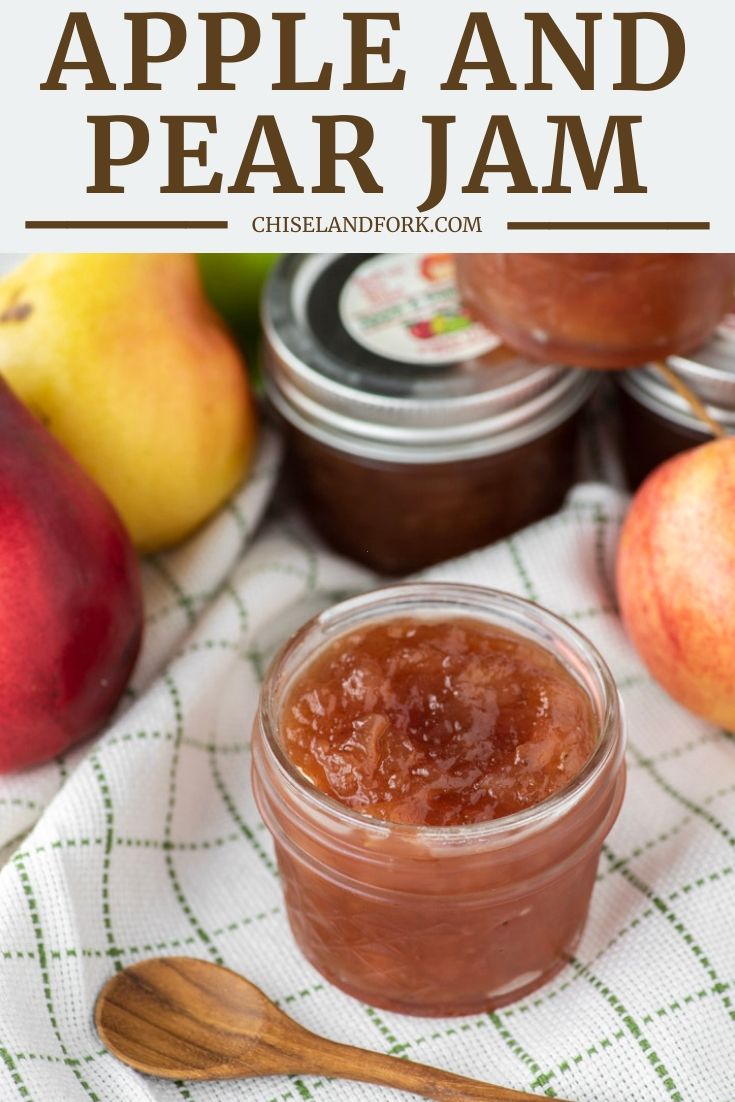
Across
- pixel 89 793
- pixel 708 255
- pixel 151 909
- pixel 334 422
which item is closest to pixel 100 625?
pixel 89 793

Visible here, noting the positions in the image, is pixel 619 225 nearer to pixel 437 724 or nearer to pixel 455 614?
pixel 455 614

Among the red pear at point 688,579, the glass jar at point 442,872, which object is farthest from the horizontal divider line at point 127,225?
the red pear at point 688,579

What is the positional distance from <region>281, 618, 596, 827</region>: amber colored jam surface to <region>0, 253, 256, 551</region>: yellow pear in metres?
0.41

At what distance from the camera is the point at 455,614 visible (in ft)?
4.41

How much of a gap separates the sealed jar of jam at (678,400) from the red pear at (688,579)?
0.57ft

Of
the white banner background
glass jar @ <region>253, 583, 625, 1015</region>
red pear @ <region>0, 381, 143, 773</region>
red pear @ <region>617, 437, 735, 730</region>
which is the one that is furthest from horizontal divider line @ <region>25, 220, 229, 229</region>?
red pear @ <region>617, 437, 735, 730</region>

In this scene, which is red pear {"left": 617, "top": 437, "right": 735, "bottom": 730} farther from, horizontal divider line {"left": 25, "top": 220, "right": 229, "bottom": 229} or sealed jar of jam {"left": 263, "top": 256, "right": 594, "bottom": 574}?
horizontal divider line {"left": 25, "top": 220, "right": 229, "bottom": 229}

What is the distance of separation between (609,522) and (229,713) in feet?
1.65

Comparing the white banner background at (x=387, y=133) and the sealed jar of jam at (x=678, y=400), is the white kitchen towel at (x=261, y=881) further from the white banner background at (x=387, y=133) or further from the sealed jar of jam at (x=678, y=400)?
the white banner background at (x=387, y=133)

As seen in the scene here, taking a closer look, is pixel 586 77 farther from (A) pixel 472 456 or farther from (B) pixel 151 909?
(B) pixel 151 909

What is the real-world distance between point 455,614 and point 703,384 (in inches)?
18.2

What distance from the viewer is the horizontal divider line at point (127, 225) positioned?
4.79 feet

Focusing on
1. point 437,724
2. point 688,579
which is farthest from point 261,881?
point 688,579

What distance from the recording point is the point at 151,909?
1.33m
